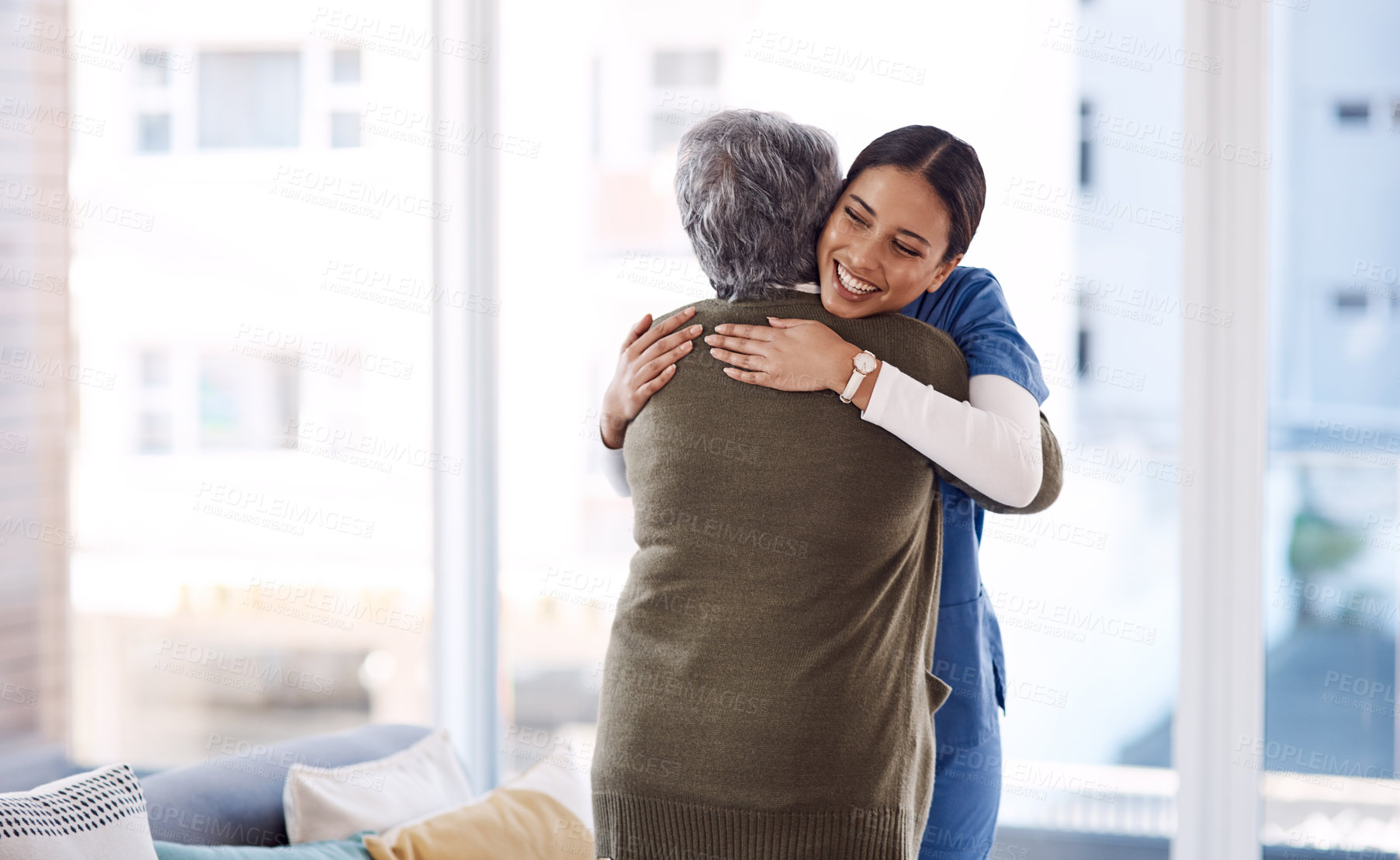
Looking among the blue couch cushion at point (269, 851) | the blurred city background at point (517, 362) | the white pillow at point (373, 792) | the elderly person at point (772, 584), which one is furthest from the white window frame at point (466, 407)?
the elderly person at point (772, 584)

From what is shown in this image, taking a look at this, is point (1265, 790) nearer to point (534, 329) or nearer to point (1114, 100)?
point (1114, 100)

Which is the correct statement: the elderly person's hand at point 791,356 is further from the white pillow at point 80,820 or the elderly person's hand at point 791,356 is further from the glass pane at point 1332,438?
the glass pane at point 1332,438

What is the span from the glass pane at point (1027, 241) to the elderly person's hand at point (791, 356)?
1130mm

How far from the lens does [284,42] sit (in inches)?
96.4

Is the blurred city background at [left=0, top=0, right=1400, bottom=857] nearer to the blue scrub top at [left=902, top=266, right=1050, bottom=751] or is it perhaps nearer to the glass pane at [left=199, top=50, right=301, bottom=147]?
the glass pane at [left=199, top=50, right=301, bottom=147]

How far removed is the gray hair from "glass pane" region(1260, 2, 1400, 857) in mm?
1289

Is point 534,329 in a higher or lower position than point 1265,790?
higher

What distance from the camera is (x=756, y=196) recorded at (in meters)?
1.17

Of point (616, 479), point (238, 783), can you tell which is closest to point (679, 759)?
point (616, 479)

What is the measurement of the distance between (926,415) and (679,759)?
46 centimetres

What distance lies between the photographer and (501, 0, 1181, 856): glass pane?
210 centimetres

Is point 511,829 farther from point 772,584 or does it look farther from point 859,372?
point 859,372

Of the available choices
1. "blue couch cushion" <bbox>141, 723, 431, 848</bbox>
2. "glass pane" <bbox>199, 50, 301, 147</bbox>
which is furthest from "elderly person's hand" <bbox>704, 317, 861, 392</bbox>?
"glass pane" <bbox>199, 50, 301, 147</bbox>

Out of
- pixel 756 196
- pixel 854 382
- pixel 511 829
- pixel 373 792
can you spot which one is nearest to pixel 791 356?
pixel 854 382
